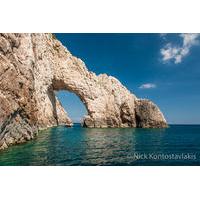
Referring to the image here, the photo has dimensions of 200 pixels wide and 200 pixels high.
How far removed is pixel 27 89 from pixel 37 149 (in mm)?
5613

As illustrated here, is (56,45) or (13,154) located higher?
(56,45)

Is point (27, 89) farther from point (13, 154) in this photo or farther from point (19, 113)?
point (13, 154)

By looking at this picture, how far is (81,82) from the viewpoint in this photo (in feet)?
146

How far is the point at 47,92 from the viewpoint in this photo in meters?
44.3

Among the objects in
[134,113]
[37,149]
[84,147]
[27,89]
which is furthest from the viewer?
[134,113]

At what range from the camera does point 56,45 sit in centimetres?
4362

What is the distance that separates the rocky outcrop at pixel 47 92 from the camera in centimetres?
1966

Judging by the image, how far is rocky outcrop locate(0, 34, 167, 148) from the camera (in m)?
19.7
